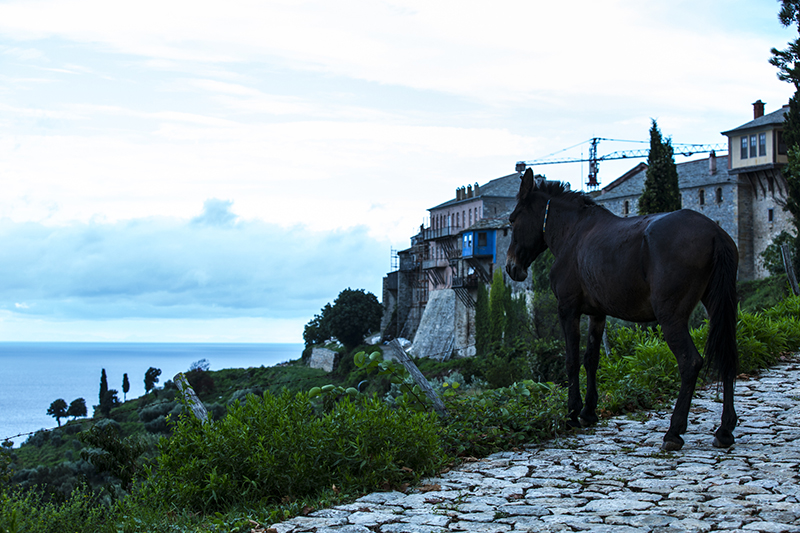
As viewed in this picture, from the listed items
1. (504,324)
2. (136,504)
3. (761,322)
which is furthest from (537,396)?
(504,324)

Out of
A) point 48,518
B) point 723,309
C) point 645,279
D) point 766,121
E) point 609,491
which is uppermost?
point 766,121

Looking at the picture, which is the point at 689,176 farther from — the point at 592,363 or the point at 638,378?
the point at 592,363

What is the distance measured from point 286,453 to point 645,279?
3422mm

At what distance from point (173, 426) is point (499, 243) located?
171 feet

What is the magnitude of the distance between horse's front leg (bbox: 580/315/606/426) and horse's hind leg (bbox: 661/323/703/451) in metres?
1.10

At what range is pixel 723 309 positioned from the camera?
5.95 m

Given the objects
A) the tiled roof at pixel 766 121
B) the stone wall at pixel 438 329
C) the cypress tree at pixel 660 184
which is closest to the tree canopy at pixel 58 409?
the stone wall at pixel 438 329

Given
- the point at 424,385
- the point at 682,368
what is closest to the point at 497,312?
the point at 424,385

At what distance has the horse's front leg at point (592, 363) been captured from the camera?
7.16 m

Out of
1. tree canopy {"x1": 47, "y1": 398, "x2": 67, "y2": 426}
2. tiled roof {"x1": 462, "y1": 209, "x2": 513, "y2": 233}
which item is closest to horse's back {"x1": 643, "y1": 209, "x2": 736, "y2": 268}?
tiled roof {"x1": 462, "y1": 209, "x2": 513, "y2": 233}

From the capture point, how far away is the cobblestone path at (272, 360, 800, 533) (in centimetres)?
420

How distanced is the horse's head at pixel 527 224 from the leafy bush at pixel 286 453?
8.17 ft

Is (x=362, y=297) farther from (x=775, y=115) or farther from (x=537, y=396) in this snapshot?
(x=537, y=396)

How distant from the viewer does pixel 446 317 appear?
6172cm
